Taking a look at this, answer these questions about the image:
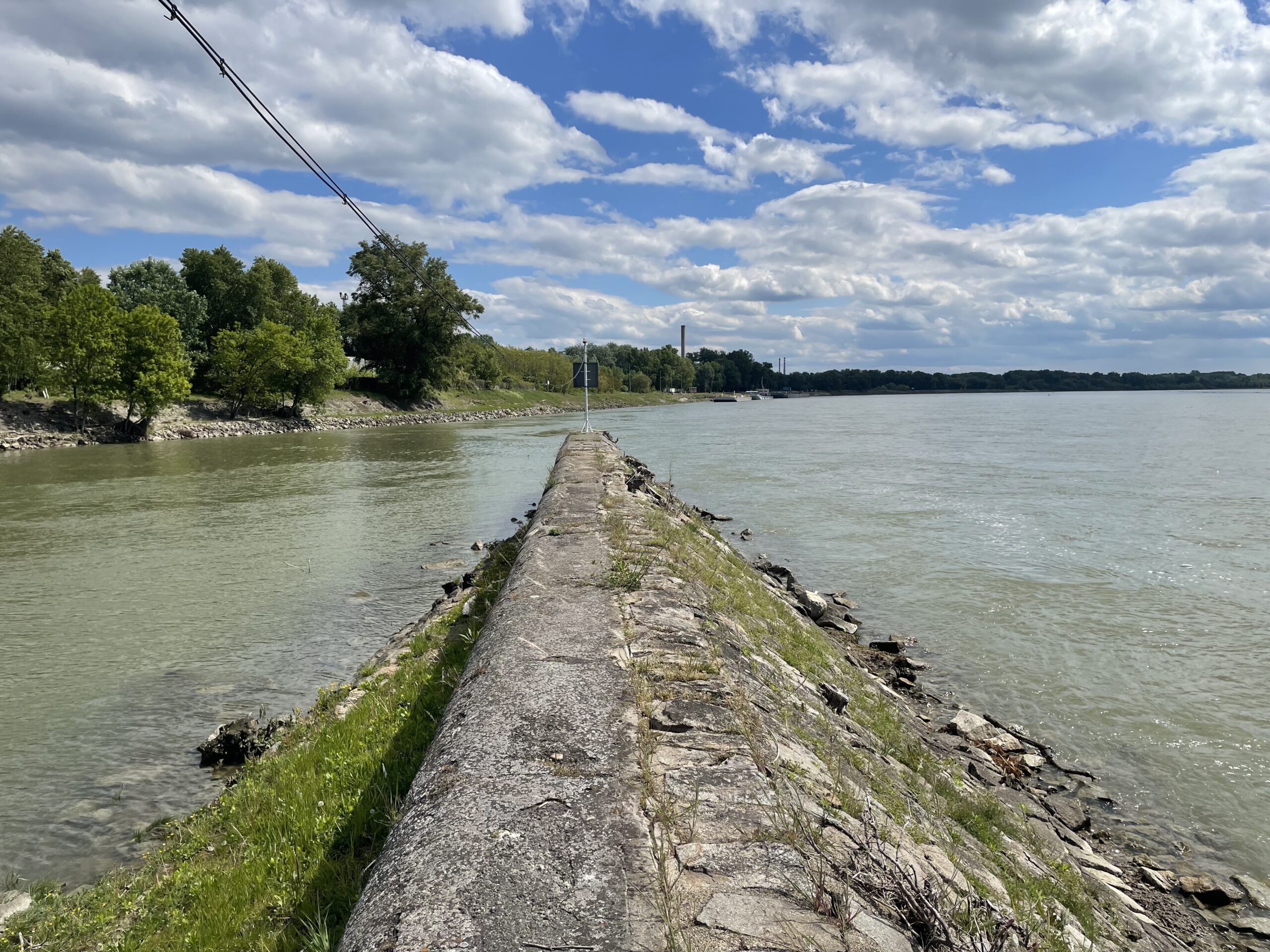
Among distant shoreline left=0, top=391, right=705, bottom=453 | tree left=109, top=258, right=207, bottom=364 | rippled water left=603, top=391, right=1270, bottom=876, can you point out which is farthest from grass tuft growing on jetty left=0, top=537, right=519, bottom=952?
tree left=109, top=258, right=207, bottom=364

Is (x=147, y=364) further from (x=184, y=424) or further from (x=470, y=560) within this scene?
(x=470, y=560)

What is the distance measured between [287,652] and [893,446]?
37.1 m

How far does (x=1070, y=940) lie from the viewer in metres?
3.45

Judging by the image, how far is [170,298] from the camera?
59844 mm

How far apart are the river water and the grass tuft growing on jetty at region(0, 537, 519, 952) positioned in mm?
676

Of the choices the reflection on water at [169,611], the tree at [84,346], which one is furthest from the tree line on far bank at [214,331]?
the reflection on water at [169,611]

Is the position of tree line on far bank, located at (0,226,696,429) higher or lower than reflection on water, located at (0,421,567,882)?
higher

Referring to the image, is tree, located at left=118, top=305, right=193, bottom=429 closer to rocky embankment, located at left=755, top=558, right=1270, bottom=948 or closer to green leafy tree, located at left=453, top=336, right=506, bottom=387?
green leafy tree, located at left=453, top=336, right=506, bottom=387

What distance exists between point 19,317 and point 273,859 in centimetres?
5296

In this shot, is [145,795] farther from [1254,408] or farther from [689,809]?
[1254,408]

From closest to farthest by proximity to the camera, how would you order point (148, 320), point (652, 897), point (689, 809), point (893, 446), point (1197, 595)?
point (652, 897) → point (689, 809) → point (1197, 595) → point (893, 446) → point (148, 320)

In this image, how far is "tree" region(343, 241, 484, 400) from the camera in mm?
75312

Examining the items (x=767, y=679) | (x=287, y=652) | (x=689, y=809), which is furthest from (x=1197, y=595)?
(x=287, y=652)

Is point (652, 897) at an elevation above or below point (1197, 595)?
above
